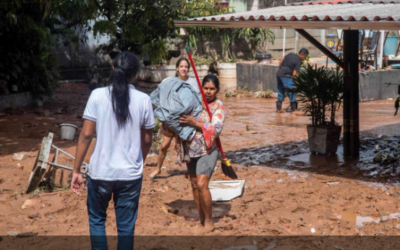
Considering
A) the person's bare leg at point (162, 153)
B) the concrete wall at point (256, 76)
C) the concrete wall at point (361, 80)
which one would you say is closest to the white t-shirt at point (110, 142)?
the person's bare leg at point (162, 153)

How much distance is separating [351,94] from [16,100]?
28.0 feet

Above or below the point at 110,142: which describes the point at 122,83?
above

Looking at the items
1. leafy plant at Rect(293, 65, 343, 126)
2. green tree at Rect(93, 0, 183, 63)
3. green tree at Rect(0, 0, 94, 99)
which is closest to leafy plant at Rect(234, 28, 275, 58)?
green tree at Rect(93, 0, 183, 63)

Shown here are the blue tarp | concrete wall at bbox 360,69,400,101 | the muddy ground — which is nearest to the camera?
the blue tarp

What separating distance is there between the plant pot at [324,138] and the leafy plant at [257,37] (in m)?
12.2

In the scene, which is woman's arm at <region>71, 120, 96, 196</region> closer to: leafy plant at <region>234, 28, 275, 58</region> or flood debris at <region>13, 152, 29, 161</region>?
flood debris at <region>13, 152, 29, 161</region>

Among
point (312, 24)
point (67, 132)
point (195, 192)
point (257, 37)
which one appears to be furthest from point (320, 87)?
point (257, 37)

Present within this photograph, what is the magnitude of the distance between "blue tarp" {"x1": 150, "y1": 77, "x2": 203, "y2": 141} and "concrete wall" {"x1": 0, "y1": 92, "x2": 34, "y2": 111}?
9.02 meters

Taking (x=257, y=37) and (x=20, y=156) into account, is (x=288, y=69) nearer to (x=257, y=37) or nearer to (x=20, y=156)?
(x=20, y=156)

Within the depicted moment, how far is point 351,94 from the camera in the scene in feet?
29.9

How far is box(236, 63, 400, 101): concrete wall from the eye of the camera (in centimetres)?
1598

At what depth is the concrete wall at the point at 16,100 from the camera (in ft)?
44.7

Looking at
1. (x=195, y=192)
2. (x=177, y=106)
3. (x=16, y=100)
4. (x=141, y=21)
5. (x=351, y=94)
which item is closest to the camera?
(x=177, y=106)

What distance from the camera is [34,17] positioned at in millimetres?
13297
